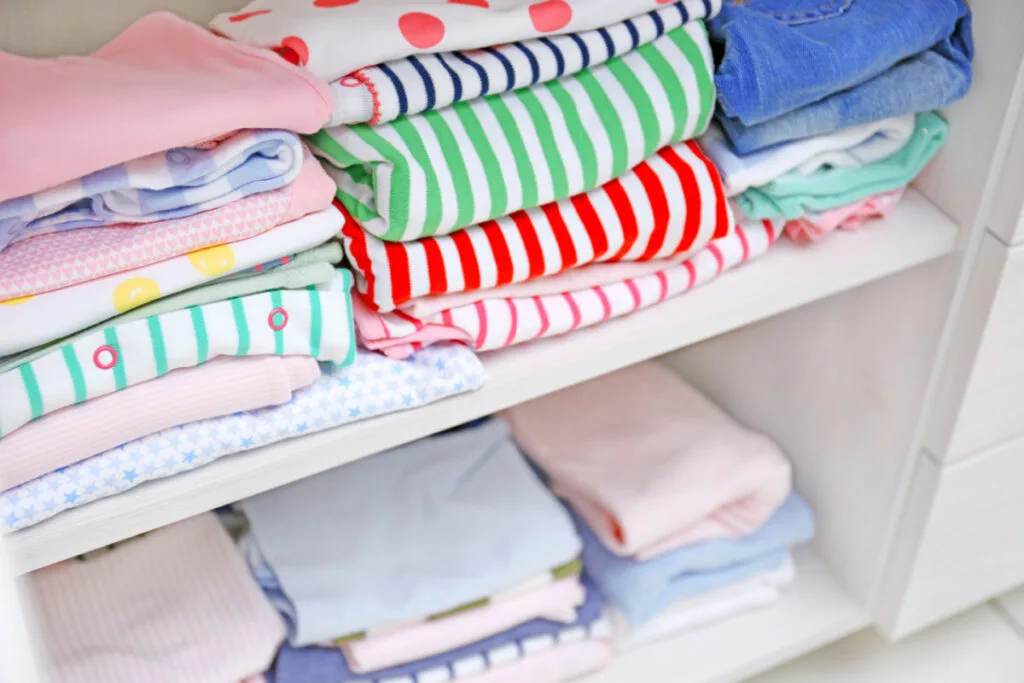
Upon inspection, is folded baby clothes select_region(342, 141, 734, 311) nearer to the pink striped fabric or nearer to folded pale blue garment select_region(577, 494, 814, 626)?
the pink striped fabric

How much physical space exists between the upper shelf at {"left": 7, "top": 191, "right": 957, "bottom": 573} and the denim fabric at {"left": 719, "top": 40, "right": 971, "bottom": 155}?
9 cm

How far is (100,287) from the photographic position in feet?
1.94

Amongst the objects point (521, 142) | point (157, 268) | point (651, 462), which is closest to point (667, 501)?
point (651, 462)

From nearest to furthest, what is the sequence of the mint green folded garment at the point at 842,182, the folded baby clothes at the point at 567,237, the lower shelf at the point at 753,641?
the folded baby clothes at the point at 567,237, the mint green folded garment at the point at 842,182, the lower shelf at the point at 753,641

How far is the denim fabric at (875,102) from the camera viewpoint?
2.50 feet

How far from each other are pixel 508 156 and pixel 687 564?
1.57 ft

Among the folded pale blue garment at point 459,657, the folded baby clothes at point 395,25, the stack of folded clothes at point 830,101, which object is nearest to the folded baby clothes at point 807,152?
the stack of folded clothes at point 830,101

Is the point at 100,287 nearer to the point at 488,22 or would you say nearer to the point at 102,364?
the point at 102,364

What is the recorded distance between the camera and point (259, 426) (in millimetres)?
658

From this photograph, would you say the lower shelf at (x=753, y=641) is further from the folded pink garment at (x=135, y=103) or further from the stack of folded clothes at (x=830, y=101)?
the folded pink garment at (x=135, y=103)

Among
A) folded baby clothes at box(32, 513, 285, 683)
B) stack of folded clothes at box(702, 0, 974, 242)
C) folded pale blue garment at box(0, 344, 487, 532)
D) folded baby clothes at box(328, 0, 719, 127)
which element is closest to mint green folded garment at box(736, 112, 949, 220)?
stack of folded clothes at box(702, 0, 974, 242)

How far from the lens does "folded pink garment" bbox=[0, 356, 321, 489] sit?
1.97ft

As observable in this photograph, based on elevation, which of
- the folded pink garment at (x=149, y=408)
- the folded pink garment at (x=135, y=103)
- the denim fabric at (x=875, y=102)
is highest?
the folded pink garment at (x=135, y=103)

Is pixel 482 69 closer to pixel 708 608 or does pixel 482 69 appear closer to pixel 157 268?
pixel 157 268
